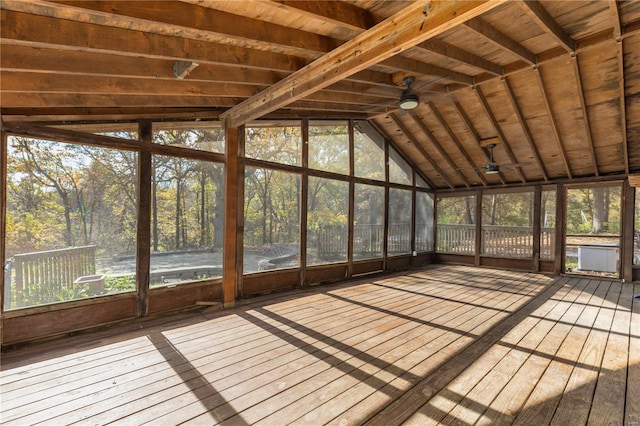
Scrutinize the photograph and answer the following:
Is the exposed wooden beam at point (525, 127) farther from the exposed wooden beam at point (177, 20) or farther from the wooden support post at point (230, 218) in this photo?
the wooden support post at point (230, 218)

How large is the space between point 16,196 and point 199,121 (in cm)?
232

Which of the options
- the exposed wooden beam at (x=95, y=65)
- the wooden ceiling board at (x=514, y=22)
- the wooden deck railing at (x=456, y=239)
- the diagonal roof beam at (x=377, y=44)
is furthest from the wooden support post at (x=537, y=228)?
the exposed wooden beam at (x=95, y=65)

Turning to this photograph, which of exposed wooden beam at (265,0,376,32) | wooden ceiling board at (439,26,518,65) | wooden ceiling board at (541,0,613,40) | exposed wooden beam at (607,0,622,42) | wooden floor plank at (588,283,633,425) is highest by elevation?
wooden ceiling board at (541,0,613,40)

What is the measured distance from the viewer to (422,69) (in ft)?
14.4

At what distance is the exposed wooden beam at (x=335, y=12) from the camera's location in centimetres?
232

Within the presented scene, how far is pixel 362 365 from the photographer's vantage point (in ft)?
9.47

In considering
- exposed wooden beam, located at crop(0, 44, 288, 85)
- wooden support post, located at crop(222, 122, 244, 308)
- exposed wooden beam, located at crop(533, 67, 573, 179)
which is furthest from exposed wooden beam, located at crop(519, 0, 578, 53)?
wooden support post, located at crop(222, 122, 244, 308)

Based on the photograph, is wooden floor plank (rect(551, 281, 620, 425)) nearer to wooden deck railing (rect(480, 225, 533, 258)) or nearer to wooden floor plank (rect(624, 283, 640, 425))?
wooden floor plank (rect(624, 283, 640, 425))

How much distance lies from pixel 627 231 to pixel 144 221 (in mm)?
9714

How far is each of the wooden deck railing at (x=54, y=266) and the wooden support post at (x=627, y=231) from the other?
1021 centimetres

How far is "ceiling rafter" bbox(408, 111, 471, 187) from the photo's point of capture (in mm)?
6818

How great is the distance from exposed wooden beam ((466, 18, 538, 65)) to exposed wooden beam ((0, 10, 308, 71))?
2285 millimetres

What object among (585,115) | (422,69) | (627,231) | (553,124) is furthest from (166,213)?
(627,231)

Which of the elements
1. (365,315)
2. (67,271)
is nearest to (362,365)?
(365,315)
